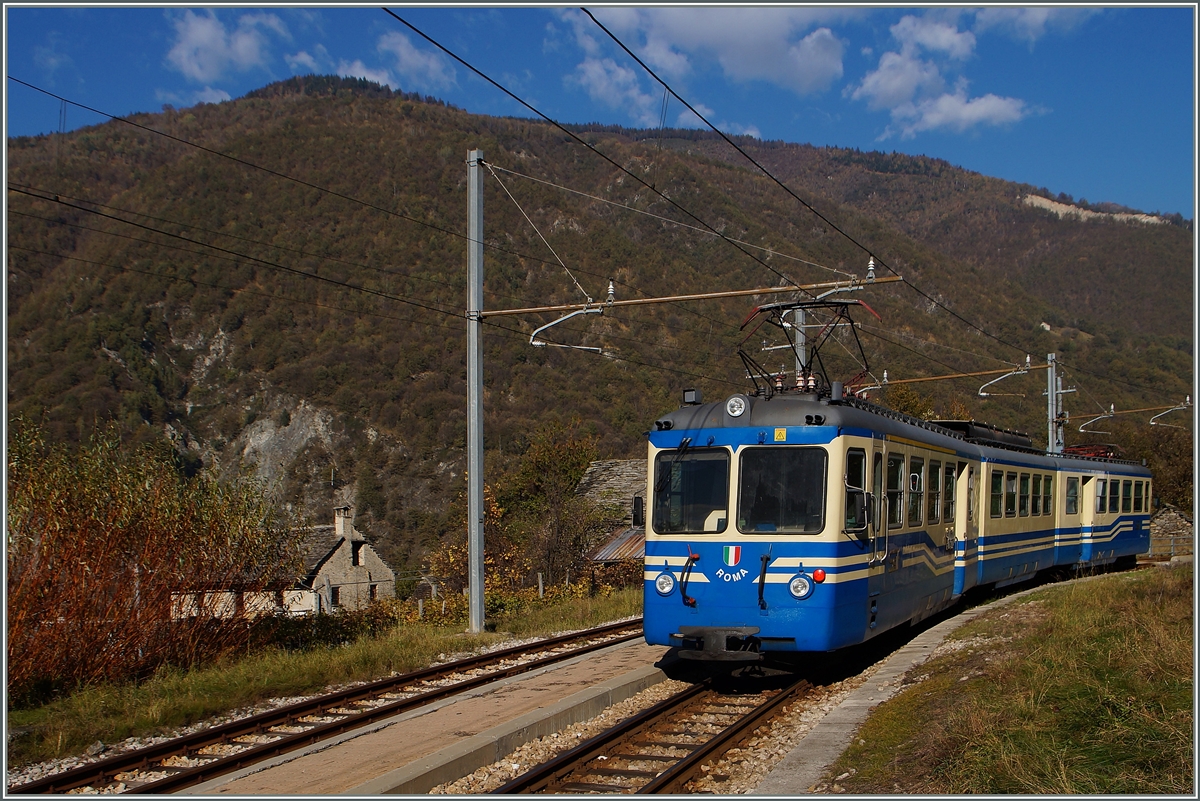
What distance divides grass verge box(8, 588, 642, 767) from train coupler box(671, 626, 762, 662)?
4.41 meters

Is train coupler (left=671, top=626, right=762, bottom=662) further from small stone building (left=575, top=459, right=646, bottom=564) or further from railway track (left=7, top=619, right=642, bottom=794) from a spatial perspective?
small stone building (left=575, top=459, right=646, bottom=564)

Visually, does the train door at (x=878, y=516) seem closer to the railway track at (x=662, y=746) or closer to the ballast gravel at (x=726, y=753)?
the ballast gravel at (x=726, y=753)

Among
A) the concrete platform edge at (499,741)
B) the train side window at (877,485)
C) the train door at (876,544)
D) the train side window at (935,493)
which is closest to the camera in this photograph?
the concrete platform edge at (499,741)

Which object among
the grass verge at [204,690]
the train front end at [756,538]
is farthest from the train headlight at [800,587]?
the grass verge at [204,690]

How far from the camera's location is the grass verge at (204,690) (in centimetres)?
898

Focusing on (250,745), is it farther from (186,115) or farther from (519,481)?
(186,115)

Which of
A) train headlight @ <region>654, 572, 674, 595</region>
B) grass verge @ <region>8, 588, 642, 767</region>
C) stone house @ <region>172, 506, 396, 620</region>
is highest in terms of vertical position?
train headlight @ <region>654, 572, 674, 595</region>

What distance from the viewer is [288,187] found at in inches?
5423

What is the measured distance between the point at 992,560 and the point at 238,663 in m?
11.8

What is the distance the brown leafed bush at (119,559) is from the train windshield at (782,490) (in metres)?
7.55

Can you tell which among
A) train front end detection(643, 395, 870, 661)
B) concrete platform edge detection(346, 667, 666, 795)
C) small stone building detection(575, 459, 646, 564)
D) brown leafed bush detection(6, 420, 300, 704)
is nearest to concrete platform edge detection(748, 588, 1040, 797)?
train front end detection(643, 395, 870, 661)

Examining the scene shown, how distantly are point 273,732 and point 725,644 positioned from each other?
4.57 metres

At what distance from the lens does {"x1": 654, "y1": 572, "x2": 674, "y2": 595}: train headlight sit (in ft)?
35.3

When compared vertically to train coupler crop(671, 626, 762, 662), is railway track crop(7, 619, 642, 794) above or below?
below
